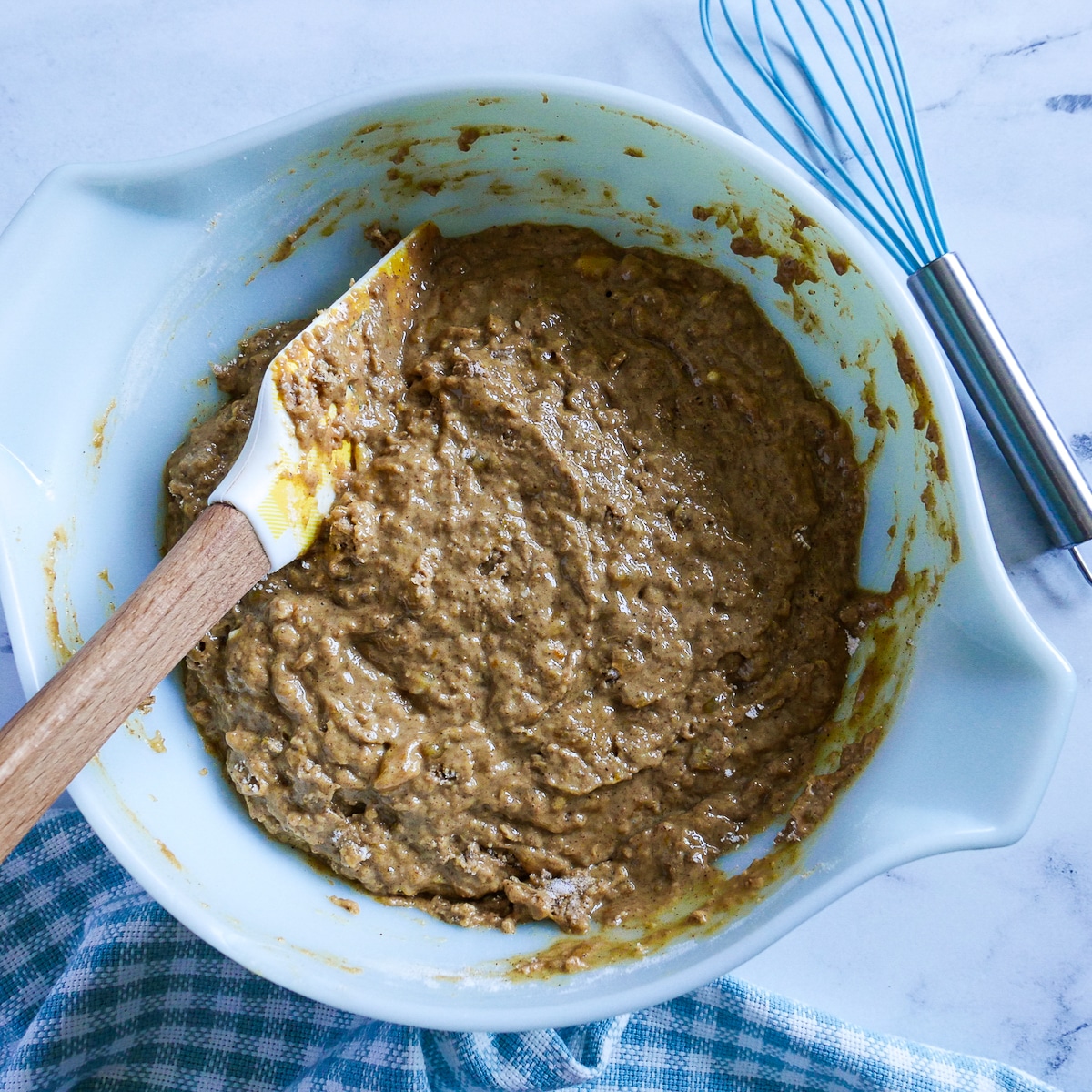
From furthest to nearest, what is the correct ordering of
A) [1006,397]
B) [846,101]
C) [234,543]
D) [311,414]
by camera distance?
[846,101]
[1006,397]
[311,414]
[234,543]

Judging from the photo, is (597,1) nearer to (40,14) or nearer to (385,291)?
(385,291)

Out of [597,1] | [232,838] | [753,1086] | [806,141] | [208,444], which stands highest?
[597,1]

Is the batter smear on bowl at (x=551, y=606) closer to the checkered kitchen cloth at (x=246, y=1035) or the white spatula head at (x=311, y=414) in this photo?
the white spatula head at (x=311, y=414)

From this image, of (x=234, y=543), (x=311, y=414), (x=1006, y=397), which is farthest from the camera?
(x=1006, y=397)

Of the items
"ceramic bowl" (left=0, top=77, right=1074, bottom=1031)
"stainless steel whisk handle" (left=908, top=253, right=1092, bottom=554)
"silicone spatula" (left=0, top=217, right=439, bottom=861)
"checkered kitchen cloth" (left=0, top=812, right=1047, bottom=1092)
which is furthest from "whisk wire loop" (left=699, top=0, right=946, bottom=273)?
"checkered kitchen cloth" (left=0, top=812, right=1047, bottom=1092)

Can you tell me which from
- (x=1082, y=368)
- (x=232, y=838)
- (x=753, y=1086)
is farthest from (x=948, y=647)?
(x=232, y=838)

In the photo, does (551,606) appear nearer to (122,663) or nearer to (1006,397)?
(122,663)

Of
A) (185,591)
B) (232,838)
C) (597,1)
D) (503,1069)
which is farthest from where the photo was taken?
(597,1)

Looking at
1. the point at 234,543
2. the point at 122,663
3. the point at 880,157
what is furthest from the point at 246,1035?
the point at 880,157
